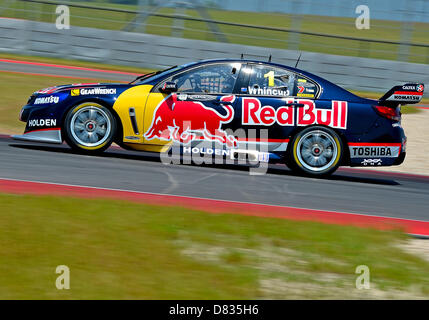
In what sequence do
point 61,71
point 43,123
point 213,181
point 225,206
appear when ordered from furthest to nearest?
point 61,71 < point 43,123 < point 213,181 < point 225,206

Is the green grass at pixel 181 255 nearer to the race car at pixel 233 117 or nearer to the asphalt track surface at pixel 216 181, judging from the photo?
the asphalt track surface at pixel 216 181

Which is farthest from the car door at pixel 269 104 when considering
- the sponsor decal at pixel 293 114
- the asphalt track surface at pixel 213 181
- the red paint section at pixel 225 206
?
the red paint section at pixel 225 206

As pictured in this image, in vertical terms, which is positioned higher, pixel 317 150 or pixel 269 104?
pixel 269 104

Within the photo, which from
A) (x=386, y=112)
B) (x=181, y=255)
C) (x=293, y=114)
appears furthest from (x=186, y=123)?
(x=181, y=255)

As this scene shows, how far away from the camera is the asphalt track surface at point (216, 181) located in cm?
805

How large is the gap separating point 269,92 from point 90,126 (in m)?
2.53

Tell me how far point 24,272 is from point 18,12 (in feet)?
60.6

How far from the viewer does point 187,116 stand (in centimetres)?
905

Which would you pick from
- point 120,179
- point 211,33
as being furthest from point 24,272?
point 211,33

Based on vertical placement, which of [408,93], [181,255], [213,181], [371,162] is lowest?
[181,255]

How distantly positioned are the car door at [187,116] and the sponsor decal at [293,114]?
23 centimetres

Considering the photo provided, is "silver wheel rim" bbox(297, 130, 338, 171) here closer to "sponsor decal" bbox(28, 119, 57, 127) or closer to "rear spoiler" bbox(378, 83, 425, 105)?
"rear spoiler" bbox(378, 83, 425, 105)

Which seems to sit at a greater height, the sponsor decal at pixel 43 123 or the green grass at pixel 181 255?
the sponsor decal at pixel 43 123

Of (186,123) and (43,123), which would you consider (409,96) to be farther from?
(43,123)
